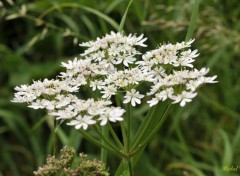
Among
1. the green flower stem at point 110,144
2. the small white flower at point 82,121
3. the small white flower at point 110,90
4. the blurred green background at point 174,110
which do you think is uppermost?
the blurred green background at point 174,110

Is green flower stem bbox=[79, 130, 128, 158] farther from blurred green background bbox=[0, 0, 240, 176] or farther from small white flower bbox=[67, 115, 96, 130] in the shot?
blurred green background bbox=[0, 0, 240, 176]

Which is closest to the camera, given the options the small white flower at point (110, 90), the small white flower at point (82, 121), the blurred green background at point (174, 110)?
the small white flower at point (82, 121)

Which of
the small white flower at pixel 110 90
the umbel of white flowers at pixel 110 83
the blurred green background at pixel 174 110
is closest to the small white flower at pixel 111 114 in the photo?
the umbel of white flowers at pixel 110 83

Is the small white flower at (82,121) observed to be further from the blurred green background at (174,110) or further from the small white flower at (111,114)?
the blurred green background at (174,110)

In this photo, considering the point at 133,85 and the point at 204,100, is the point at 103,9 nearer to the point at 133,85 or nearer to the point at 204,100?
the point at 204,100

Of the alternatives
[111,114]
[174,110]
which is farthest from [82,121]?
[174,110]

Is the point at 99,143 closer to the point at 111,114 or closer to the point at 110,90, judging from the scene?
the point at 111,114
